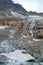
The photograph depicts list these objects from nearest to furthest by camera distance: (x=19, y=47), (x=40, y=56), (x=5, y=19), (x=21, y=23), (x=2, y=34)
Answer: (x=40, y=56) < (x=19, y=47) < (x=2, y=34) < (x=21, y=23) < (x=5, y=19)

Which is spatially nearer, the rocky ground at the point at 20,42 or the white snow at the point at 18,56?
the white snow at the point at 18,56

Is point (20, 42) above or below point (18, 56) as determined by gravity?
below

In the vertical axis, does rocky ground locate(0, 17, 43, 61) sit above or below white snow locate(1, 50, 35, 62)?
below

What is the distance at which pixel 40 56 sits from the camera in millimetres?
12016

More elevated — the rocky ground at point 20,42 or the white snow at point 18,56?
the white snow at point 18,56

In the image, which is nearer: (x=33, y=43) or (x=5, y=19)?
(x=33, y=43)

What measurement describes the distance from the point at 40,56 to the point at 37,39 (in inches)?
200

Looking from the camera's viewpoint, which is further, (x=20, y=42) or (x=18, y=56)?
(x=20, y=42)

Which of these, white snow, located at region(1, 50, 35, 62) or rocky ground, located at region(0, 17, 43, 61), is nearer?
white snow, located at region(1, 50, 35, 62)

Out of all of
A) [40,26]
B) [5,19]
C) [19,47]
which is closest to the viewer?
[19,47]

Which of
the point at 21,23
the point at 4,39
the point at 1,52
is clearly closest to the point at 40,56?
the point at 1,52

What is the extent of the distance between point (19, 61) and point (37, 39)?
5.96 meters

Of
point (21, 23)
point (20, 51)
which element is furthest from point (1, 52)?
point (21, 23)

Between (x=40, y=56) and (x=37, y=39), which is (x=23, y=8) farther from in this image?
(x=40, y=56)
